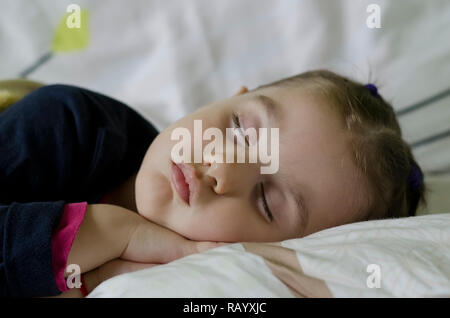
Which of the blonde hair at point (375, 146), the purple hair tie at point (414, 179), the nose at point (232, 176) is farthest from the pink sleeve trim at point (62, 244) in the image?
the purple hair tie at point (414, 179)

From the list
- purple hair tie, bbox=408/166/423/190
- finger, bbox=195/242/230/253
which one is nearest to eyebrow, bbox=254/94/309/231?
finger, bbox=195/242/230/253

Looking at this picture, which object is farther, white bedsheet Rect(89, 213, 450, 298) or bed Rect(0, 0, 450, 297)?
bed Rect(0, 0, 450, 297)

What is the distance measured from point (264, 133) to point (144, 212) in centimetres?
25

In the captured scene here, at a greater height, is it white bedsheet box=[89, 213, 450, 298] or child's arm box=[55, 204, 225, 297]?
white bedsheet box=[89, 213, 450, 298]

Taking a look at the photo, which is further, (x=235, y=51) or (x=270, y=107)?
(x=235, y=51)

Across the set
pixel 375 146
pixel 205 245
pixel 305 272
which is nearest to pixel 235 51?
pixel 375 146

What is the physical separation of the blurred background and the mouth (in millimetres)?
539

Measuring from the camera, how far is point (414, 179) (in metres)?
0.88

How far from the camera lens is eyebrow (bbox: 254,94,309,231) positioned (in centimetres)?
73

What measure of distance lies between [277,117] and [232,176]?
0.15m

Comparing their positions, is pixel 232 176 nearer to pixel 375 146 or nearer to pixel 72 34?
pixel 375 146

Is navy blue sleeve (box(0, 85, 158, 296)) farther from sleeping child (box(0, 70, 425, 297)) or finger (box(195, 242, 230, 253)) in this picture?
finger (box(195, 242, 230, 253))

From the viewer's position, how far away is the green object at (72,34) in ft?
3.88

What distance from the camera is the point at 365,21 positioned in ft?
3.93
